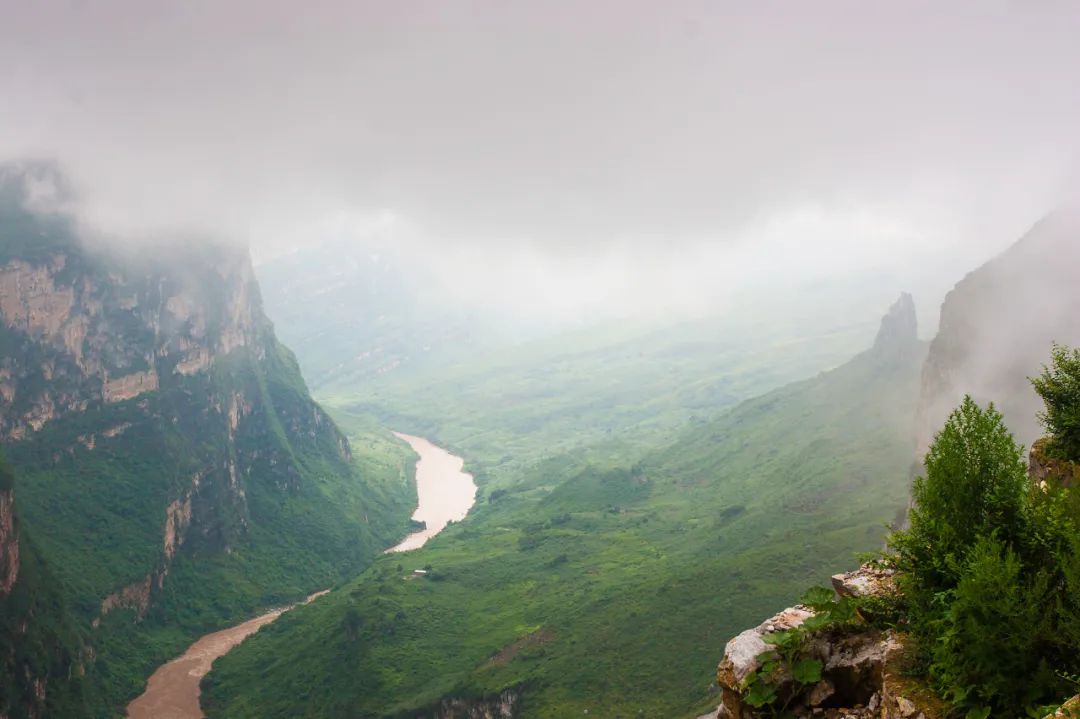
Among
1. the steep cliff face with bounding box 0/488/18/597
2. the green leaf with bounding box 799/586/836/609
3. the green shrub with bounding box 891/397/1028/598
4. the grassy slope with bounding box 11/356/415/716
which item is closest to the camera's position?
the green shrub with bounding box 891/397/1028/598

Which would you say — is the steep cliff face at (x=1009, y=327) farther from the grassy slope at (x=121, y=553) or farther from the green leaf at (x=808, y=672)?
the grassy slope at (x=121, y=553)

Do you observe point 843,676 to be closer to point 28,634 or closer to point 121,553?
point 28,634

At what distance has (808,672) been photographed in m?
19.3

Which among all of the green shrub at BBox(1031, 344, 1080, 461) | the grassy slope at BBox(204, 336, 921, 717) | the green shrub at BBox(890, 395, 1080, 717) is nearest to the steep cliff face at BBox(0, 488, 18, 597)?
the grassy slope at BBox(204, 336, 921, 717)

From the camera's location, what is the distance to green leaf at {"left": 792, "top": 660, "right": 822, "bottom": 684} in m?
19.2

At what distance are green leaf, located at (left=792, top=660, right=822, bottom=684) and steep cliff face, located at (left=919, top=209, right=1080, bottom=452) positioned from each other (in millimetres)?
96507

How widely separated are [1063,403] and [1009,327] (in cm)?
11748

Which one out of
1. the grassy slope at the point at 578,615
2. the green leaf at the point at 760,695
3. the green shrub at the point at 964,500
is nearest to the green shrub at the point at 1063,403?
the green shrub at the point at 964,500

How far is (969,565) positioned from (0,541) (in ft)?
490

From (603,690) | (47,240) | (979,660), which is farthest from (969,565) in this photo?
(47,240)

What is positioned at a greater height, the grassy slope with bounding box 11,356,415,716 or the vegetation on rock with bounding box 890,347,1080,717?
the vegetation on rock with bounding box 890,347,1080,717

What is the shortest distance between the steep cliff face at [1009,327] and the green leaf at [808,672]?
9651cm

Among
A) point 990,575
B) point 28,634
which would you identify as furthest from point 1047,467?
point 28,634

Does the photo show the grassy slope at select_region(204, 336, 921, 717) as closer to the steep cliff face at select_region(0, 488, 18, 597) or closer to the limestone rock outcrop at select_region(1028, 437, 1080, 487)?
the steep cliff face at select_region(0, 488, 18, 597)
